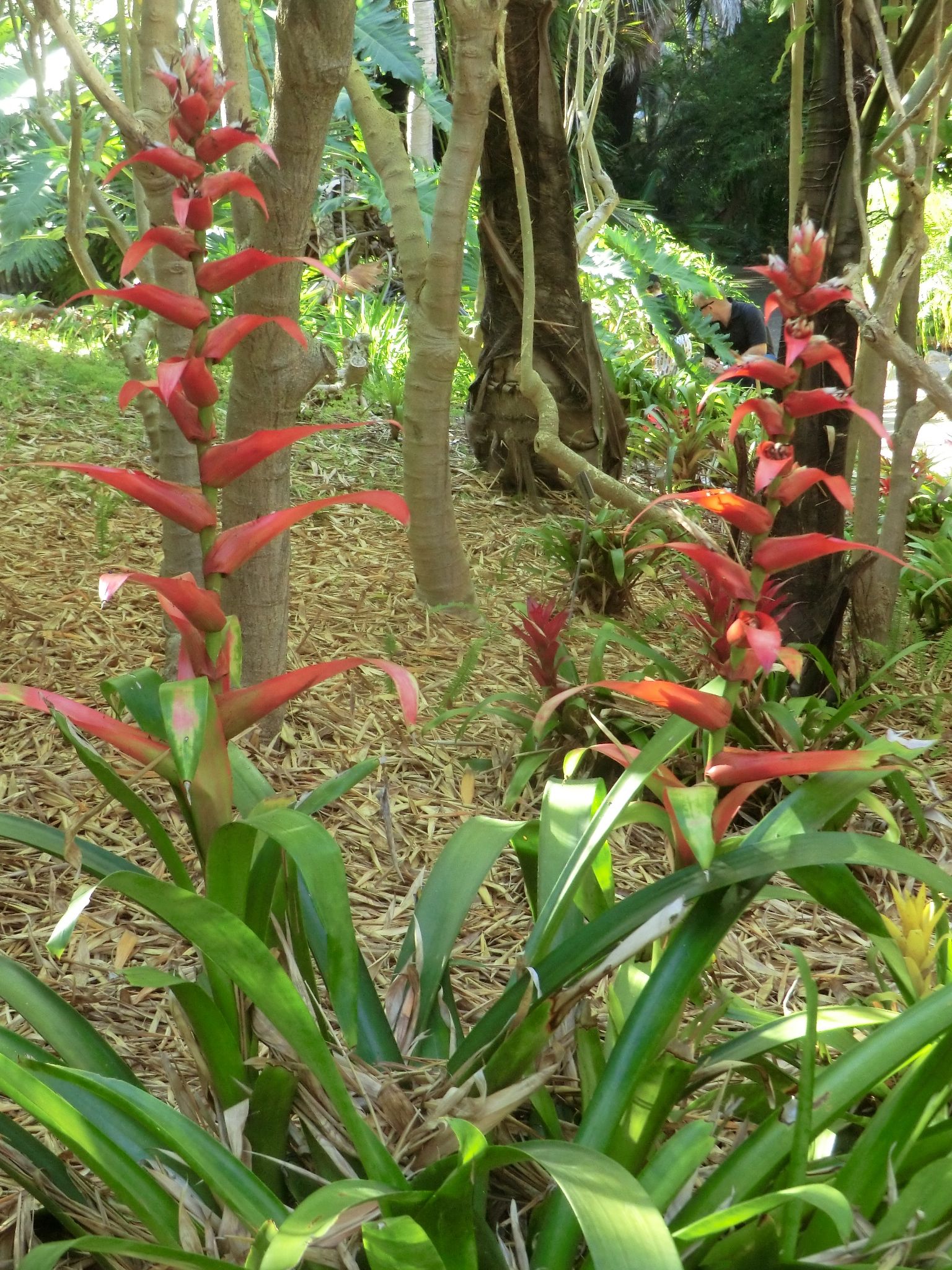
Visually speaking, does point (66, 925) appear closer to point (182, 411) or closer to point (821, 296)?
point (182, 411)

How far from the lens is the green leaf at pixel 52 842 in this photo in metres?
1.08

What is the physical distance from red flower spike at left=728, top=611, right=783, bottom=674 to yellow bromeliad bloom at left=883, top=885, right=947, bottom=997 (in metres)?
0.53

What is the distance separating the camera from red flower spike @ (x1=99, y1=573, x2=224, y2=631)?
35.4 inches

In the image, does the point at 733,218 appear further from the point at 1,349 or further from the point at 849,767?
the point at 849,767

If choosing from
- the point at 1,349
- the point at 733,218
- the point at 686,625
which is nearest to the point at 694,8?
the point at 733,218

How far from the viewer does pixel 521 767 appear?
84.1 inches

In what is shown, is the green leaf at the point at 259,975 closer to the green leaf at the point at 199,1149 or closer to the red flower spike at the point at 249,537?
the green leaf at the point at 199,1149

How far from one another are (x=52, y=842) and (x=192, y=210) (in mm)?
643

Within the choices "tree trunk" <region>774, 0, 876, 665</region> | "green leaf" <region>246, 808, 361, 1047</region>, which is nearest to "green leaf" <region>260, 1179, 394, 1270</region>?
"green leaf" <region>246, 808, 361, 1047</region>

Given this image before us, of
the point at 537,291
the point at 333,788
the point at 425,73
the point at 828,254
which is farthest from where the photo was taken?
the point at 425,73

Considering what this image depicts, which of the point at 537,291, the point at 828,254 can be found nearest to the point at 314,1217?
the point at 828,254

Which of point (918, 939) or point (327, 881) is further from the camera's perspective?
point (918, 939)

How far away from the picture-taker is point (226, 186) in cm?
97

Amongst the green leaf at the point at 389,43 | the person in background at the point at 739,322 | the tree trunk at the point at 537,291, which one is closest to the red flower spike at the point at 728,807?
the tree trunk at the point at 537,291
